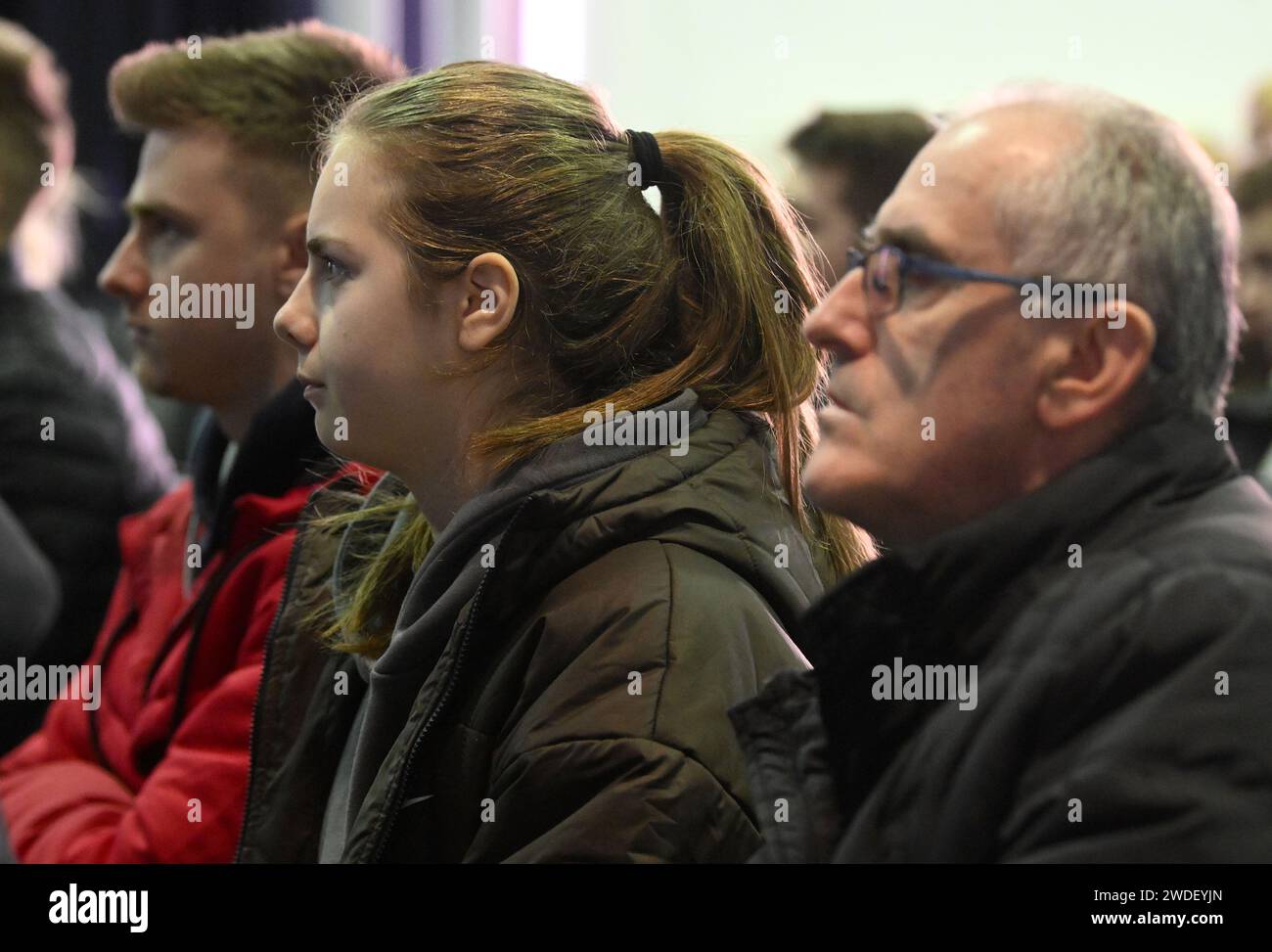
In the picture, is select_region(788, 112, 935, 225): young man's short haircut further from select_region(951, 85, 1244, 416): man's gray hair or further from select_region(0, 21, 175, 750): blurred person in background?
select_region(951, 85, 1244, 416): man's gray hair

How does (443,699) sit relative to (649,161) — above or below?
below

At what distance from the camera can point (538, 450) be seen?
1479 mm

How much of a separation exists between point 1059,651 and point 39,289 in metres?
2.04

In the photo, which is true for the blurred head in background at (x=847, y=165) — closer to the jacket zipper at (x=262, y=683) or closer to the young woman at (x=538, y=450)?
the young woman at (x=538, y=450)

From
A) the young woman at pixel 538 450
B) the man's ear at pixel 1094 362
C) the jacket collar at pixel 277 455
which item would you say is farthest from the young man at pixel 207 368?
the man's ear at pixel 1094 362

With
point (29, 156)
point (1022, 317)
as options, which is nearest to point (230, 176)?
point (29, 156)

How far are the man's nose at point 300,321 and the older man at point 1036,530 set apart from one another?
527 millimetres

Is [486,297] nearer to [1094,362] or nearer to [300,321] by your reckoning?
[300,321]

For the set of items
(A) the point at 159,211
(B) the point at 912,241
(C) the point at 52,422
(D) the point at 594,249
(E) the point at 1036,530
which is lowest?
(E) the point at 1036,530

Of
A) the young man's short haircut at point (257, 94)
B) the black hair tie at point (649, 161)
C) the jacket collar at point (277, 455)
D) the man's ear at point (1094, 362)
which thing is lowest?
the man's ear at point (1094, 362)

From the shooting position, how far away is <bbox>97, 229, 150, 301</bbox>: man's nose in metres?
2.02

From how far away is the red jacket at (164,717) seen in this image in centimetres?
171

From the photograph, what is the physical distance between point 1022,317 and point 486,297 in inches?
21.1
